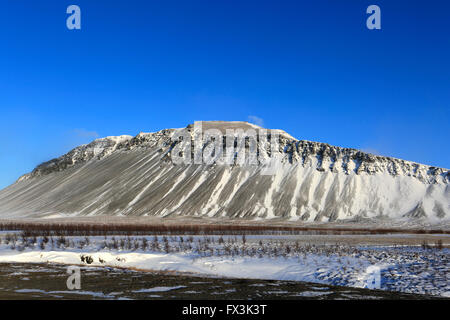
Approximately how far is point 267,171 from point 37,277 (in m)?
83.2

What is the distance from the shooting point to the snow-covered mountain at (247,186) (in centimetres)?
8462

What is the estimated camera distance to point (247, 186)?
94312 millimetres

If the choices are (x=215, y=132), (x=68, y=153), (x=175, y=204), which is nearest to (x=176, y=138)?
(x=215, y=132)

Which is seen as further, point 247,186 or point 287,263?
point 247,186

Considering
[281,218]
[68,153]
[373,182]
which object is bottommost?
[281,218]

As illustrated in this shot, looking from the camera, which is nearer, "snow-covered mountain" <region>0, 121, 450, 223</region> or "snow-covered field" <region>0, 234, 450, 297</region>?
"snow-covered field" <region>0, 234, 450, 297</region>

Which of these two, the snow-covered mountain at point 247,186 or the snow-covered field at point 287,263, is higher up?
the snow-covered mountain at point 247,186

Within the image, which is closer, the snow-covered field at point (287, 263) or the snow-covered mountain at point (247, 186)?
the snow-covered field at point (287, 263)

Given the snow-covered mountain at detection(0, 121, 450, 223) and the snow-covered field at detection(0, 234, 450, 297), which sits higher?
the snow-covered mountain at detection(0, 121, 450, 223)

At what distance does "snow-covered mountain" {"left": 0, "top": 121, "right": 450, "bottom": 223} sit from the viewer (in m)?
84.6

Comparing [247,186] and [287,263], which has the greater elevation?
[247,186]

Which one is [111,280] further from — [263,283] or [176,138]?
[176,138]
